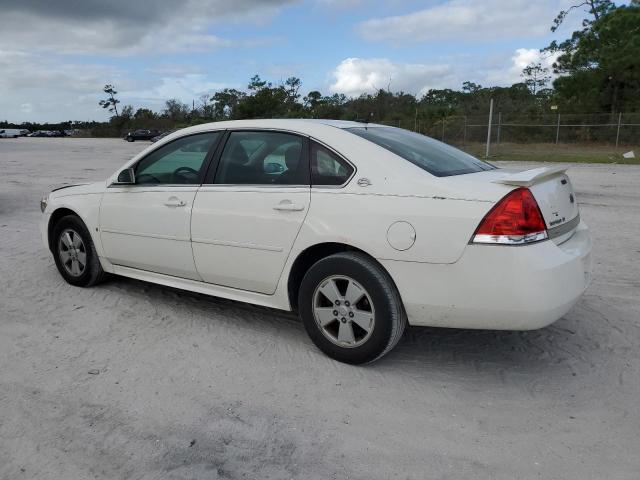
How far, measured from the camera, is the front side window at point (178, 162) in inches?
177

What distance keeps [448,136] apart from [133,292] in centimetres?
3379

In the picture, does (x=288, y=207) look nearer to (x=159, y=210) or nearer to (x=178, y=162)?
(x=159, y=210)

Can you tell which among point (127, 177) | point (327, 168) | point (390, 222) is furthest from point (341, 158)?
point (127, 177)

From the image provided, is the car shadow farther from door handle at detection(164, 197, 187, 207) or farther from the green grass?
the green grass

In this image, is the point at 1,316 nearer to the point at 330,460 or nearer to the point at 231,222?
the point at 231,222

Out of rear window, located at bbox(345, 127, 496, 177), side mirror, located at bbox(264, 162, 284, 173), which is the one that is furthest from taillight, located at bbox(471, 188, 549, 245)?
side mirror, located at bbox(264, 162, 284, 173)

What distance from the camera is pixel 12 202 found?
10.9 m

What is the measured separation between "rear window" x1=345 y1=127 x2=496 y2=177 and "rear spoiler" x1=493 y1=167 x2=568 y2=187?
0.38m

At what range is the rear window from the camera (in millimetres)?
3781

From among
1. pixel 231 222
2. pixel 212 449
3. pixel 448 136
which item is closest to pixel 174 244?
pixel 231 222

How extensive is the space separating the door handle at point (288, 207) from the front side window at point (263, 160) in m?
0.16

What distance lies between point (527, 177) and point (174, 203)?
251 cm

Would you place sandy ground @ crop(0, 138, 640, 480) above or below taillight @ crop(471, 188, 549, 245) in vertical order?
below

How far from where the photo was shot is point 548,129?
34.1m
